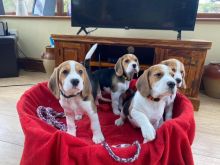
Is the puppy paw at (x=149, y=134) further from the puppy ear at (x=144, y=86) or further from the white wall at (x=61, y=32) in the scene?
the white wall at (x=61, y=32)

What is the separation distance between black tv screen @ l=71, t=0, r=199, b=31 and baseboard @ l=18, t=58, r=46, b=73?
106cm

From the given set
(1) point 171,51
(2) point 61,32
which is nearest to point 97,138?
(1) point 171,51

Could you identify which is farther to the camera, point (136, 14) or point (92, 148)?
point (136, 14)

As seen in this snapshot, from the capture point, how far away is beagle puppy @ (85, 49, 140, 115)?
1.37 meters

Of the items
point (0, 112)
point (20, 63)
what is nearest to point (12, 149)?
point (0, 112)

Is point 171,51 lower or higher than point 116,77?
higher

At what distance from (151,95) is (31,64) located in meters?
2.38

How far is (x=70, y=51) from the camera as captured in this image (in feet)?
6.53

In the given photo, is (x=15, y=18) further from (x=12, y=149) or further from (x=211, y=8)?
(x=211, y=8)

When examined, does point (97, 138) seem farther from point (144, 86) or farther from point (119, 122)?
point (144, 86)

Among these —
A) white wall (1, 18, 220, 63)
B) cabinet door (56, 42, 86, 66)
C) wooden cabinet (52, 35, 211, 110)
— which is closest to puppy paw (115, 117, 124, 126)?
wooden cabinet (52, 35, 211, 110)

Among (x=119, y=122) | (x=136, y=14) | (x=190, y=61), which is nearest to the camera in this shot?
(x=119, y=122)

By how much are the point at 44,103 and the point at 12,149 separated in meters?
0.39

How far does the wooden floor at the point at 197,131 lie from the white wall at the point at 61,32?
61 centimetres
